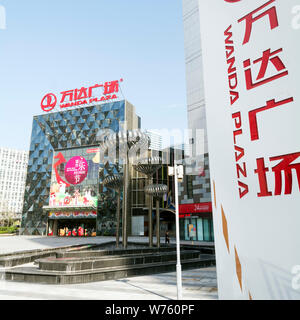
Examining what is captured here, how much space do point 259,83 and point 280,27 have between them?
1.00 m

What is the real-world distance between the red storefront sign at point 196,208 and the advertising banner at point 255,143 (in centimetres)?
2923

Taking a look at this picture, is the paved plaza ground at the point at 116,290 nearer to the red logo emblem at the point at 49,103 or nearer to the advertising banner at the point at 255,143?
the advertising banner at the point at 255,143

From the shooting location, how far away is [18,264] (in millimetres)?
16156

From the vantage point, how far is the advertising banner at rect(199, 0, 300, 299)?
4.33 m

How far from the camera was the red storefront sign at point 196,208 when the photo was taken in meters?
34.0

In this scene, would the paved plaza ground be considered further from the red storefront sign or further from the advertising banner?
the red storefront sign

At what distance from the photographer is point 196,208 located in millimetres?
35281

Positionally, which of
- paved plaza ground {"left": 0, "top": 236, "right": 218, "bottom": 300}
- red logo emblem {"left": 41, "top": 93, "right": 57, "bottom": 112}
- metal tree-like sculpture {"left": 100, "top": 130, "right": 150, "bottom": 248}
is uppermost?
red logo emblem {"left": 41, "top": 93, "right": 57, "bottom": 112}

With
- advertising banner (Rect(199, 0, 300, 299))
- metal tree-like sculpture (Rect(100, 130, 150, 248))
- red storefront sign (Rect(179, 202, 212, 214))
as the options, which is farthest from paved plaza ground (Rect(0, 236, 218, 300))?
red storefront sign (Rect(179, 202, 212, 214))

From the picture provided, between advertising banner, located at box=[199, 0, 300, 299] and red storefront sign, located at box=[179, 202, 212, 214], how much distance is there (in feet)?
95.9

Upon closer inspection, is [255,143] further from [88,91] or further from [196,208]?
[88,91]

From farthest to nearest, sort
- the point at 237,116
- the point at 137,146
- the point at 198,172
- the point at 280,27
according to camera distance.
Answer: the point at 198,172
the point at 137,146
the point at 237,116
the point at 280,27
